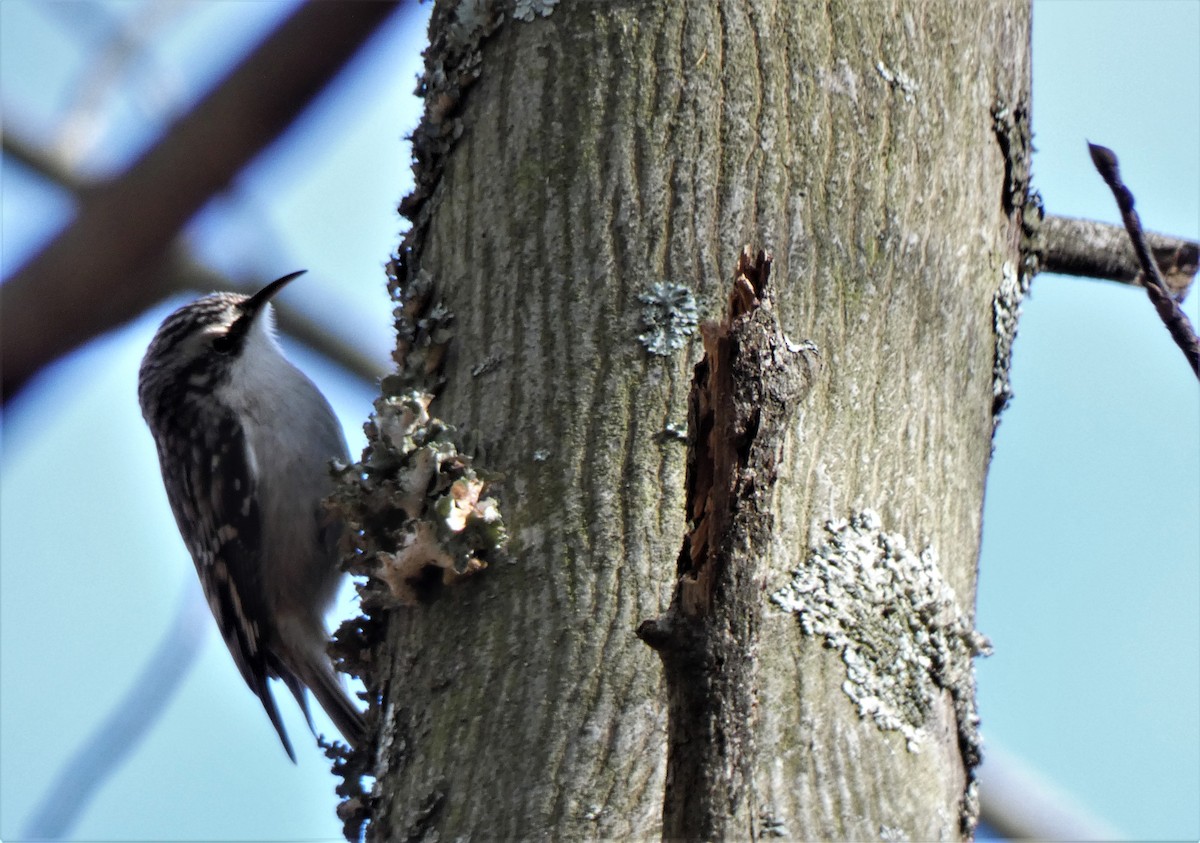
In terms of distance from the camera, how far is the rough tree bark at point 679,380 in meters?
1.54

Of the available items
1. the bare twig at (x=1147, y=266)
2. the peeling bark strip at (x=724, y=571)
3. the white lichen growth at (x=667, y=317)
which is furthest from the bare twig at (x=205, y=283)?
the bare twig at (x=1147, y=266)

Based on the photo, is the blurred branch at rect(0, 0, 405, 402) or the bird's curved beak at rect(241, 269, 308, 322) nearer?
the blurred branch at rect(0, 0, 405, 402)

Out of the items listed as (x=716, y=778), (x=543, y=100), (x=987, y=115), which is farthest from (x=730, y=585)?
(x=987, y=115)

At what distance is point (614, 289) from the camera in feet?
5.80

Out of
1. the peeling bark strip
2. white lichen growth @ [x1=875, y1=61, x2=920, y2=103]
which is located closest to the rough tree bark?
white lichen growth @ [x1=875, y1=61, x2=920, y2=103]

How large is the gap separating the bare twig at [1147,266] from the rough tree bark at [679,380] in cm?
29

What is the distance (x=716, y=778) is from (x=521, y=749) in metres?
0.49

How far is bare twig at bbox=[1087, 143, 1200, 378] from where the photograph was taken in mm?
1566

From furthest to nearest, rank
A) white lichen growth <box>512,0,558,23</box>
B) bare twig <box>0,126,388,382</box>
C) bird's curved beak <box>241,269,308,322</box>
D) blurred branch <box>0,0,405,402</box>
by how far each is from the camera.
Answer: bird's curved beak <box>241,269,308,322</box>, bare twig <box>0,126,388,382</box>, white lichen growth <box>512,0,558,23</box>, blurred branch <box>0,0,405,402</box>

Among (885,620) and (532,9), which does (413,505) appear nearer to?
(885,620)

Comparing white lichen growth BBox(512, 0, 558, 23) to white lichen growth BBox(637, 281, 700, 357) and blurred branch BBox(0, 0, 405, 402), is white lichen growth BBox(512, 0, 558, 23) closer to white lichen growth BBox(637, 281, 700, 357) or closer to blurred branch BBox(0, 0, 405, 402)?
blurred branch BBox(0, 0, 405, 402)

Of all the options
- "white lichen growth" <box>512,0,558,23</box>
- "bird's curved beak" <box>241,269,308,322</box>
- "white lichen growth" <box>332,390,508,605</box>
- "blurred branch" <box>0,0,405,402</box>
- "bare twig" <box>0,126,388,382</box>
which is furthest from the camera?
"bird's curved beak" <box>241,269,308,322</box>

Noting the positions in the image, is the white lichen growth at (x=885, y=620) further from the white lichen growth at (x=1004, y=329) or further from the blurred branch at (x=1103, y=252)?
the blurred branch at (x=1103, y=252)

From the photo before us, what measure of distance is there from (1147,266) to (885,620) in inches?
23.0
